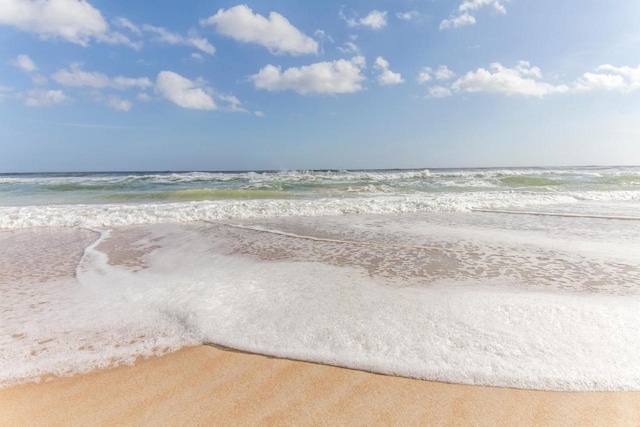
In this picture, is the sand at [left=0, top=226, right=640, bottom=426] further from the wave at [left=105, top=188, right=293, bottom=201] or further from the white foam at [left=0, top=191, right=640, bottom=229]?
the wave at [left=105, top=188, right=293, bottom=201]

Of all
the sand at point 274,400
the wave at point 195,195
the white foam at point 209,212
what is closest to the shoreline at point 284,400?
the sand at point 274,400

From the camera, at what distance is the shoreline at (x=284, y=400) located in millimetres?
1851

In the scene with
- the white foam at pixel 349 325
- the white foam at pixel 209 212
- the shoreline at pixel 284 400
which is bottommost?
the shoreline at pixel 284 400

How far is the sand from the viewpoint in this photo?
72.8 inches

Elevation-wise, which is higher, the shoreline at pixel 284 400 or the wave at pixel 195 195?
the wave at pixel 195 195

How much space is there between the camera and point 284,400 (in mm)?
2010

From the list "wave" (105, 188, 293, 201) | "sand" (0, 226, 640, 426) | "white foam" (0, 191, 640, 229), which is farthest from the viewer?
"wave" (105, 188, 293, 201)

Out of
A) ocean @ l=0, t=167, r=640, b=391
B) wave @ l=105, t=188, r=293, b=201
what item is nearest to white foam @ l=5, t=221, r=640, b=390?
ocean @ l=0, t=167, r=640, b=391

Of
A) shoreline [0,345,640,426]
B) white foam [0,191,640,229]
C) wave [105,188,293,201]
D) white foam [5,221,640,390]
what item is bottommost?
shoreline [0,345,640,426]

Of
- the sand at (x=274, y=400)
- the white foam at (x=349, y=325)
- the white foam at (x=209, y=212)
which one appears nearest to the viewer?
the sand at (x=274, y=400)

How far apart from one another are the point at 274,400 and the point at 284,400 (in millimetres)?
54

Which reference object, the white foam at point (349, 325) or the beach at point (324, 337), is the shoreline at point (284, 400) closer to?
the beach at point (324, 337)

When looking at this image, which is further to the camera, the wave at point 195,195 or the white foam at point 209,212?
the wave at point 195,195

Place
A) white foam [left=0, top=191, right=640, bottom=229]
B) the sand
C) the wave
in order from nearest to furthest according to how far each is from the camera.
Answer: the sand < white foam [left=0, top=191, right=640, bottom=229] < the wave
